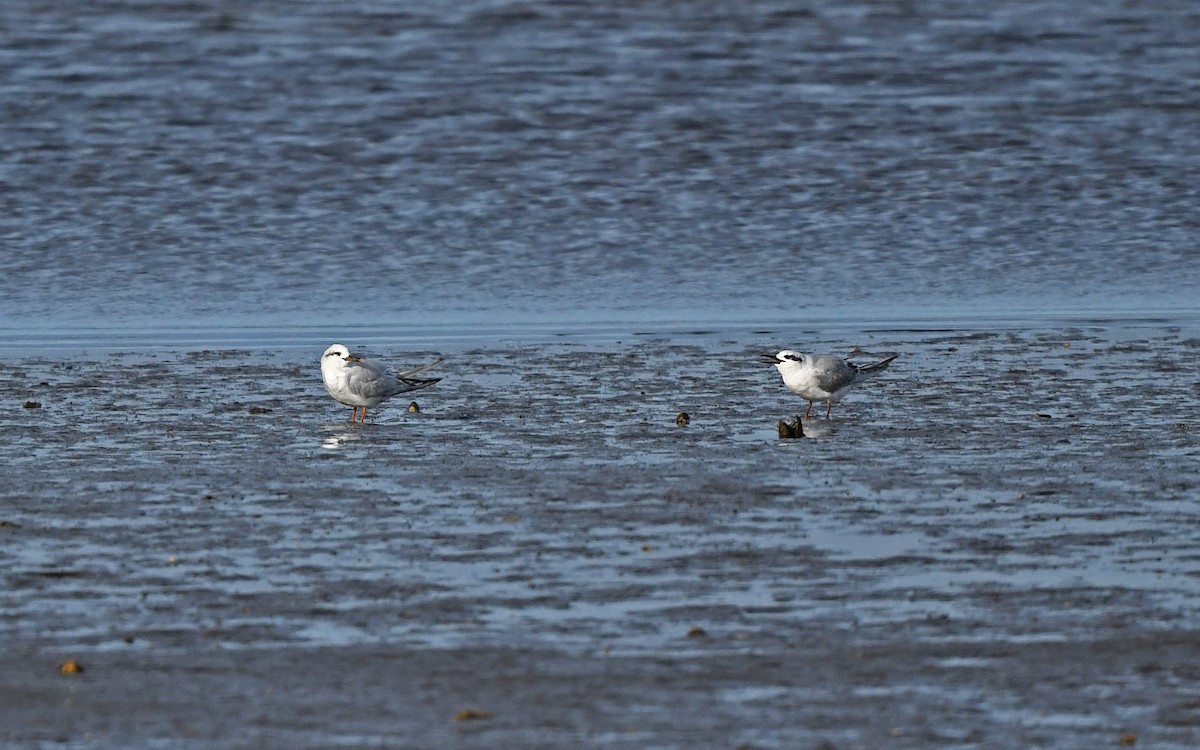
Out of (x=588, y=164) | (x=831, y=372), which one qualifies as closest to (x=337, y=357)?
(x=831, y=372)

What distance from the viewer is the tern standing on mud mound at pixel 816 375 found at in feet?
47.6

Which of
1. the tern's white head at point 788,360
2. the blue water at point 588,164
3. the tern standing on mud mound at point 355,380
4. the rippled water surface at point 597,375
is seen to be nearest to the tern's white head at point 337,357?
the tern standing on mud mound at point 355,380

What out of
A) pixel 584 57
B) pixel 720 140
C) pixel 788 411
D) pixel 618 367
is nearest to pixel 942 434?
pixel 788 411

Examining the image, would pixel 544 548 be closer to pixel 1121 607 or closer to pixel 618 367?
pixel 1121 607

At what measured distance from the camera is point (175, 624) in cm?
851

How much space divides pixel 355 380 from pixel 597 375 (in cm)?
232

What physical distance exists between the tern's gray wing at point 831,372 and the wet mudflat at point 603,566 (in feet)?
0.99

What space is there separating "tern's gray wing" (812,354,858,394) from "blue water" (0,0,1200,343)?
4.72 meters

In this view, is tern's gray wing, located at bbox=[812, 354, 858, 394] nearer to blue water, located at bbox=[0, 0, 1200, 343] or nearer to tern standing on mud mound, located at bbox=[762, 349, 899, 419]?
tern standing on mud mound, located at bbox=[762, 349, 899, 419]

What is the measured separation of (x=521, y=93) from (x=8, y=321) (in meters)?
14.0

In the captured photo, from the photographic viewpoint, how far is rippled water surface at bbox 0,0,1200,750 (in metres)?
7.84

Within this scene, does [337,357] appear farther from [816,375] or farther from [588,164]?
[588,164]

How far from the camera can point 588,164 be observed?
2836 cm

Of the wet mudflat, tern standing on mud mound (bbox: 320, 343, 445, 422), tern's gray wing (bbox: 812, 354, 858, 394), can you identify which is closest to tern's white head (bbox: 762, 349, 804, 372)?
tern's gray wing (bbox: 812, 354, 858, 394)
